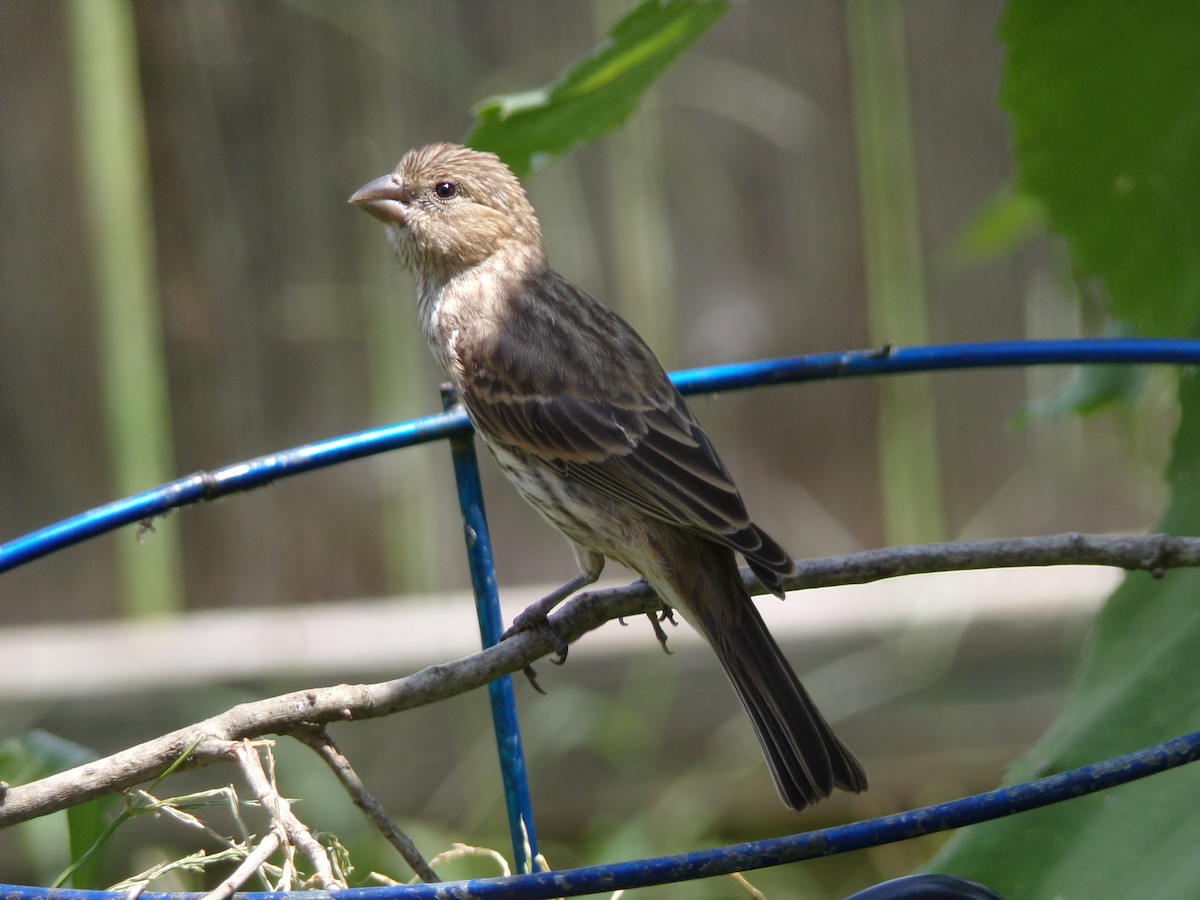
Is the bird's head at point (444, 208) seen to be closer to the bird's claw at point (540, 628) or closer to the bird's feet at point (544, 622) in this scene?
the bird's feet at point (544, 622)

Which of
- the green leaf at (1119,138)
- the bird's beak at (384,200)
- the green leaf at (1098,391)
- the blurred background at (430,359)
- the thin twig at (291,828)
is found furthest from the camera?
the blurred background at (430,359)

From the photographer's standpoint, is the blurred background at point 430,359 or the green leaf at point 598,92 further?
the blurred background at point 430,359

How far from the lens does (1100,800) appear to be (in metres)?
2.01

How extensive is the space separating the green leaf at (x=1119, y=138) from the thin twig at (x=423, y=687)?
0.71 meters

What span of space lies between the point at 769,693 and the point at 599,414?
0.78 m

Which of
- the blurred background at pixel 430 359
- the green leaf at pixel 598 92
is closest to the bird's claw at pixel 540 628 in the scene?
the green leaf at pixel 598 92

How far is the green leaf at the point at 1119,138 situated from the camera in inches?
91.4

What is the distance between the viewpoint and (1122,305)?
98.9 inches

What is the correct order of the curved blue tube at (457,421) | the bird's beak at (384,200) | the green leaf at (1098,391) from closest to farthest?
the curved blue tube at (457,421) < the green leaf at (1098,391) < the bird's beak at (384,200)

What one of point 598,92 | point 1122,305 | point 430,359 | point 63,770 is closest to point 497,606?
point 63,770

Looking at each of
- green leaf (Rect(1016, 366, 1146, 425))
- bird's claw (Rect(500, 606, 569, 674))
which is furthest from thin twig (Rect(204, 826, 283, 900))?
green leaf (Rect(1016, 366, 1146, 425))

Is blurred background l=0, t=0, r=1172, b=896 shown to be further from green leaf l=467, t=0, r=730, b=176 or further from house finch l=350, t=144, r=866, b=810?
green leaf l=467, t=0, r=730, b=176

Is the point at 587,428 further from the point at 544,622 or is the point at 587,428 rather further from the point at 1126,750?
the point at 1126,750

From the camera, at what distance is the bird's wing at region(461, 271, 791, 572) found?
264 cm
